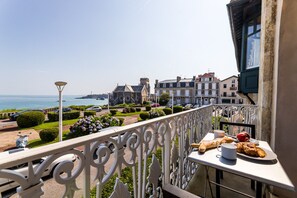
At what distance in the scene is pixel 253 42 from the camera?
4953mm

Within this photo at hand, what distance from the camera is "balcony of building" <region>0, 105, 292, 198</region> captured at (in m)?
0.57

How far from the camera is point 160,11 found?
502cm

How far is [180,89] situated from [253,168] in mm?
39827

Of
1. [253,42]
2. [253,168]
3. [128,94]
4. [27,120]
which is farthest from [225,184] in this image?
[128,94]

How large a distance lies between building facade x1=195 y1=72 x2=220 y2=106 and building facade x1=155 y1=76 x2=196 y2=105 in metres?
1.56

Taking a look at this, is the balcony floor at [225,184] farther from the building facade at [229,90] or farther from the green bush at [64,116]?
the building facade at [229,90]

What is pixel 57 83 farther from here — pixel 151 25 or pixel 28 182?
pixel 28 182

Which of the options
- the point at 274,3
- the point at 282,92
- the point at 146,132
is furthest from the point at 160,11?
the point at 146,132

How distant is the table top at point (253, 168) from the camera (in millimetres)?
1010

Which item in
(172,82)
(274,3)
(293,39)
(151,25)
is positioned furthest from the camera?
(172,82)

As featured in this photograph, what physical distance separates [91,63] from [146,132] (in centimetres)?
1861

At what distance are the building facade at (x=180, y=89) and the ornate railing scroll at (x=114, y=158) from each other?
36.8 m

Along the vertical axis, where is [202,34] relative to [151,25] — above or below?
below

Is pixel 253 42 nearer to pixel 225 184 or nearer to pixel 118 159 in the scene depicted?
pixel 225 184
